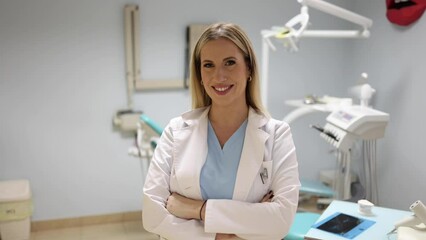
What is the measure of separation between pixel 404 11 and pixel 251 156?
210cm

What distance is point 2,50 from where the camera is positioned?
3.00 meters

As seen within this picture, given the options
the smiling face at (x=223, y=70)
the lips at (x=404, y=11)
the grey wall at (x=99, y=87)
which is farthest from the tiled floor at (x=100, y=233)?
the lips at (x=404, y=11)

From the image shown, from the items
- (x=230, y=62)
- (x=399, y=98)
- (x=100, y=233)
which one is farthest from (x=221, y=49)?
(x=100, y=233)

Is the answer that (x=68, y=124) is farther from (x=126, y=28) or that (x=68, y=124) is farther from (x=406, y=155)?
(x=406, y=155)

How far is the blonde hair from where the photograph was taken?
1.35 meters

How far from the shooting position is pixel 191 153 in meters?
1.41

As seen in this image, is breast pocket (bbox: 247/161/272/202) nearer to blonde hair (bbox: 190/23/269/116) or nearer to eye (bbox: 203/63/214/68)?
blonde hair (bbox: 190/23/269/116)

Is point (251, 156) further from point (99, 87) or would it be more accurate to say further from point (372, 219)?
point (99, 87)

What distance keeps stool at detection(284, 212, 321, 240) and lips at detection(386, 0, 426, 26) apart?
1.53 meters

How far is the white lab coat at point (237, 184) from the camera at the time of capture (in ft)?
4.31

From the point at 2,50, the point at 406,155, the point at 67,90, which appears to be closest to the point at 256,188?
the point at 406,155

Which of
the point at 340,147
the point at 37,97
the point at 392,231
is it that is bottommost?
the point at 392,231

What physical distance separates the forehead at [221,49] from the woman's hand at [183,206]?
0.47 metres

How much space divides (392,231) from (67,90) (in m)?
2.45
